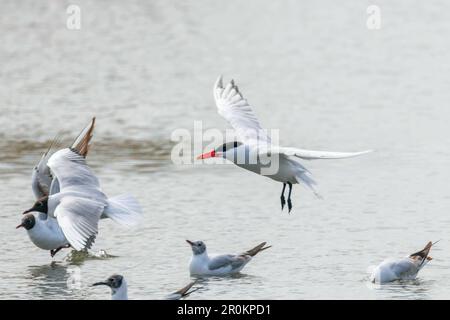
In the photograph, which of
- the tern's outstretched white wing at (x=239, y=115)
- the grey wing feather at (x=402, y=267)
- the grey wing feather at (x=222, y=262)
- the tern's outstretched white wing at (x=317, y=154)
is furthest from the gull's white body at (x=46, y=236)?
the grey wing feather at (x=402, y=267)

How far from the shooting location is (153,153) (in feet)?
59.8

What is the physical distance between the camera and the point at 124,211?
12.4m

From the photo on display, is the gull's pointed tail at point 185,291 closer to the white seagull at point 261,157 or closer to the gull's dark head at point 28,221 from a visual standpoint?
the white seagull at point 261,157

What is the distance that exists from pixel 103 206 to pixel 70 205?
1.39 feet

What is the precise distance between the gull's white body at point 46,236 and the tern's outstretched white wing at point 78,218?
50cm

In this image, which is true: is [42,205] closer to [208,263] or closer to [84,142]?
[84,142]

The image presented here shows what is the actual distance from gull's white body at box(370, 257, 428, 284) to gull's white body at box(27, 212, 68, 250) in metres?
3.13

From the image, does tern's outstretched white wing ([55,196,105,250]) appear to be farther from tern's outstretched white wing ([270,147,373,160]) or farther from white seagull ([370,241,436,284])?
white seagull ([370,241,436,284])

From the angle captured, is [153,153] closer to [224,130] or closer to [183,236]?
[224,130]

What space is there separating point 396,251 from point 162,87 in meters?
10.3

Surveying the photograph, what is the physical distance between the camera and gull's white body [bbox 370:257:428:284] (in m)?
11.8

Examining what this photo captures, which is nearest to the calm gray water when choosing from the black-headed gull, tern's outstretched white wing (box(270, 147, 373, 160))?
the black-headed gull

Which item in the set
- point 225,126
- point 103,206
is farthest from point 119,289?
point 225,126

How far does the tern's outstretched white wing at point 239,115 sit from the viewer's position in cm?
1370
